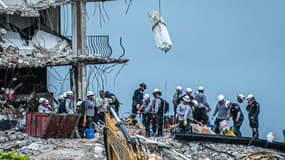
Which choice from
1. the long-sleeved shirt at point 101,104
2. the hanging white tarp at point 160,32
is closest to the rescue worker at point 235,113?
the long-sleeved shirt at point 101,104

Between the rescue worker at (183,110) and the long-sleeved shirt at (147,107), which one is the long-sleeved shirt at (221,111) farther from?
the long-sleeved shirt at (147,107)

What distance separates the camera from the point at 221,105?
71.3 ft

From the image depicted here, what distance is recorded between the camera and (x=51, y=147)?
65.1 feet

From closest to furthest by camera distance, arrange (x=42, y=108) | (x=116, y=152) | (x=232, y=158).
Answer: (x=116, y=152) → (x=232, y=158) → (x=42, y=108)

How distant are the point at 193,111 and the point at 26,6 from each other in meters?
11.4

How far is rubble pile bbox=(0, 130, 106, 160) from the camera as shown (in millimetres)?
18250

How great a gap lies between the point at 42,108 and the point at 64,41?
10.00 metres

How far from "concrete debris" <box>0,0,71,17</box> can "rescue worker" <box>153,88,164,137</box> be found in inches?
406

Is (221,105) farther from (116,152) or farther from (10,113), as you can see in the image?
(116,152)

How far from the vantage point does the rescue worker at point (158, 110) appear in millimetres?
20969

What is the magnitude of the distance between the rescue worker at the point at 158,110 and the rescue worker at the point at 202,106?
159 cm

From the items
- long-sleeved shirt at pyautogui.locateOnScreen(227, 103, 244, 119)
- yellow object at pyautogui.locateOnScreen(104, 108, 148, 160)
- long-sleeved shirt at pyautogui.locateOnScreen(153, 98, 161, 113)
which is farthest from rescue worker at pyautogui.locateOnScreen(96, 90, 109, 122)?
yellow object at pyautogui.locateOnScreen(104, 108, 148, 160)

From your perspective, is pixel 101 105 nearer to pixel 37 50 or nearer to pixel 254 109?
pixel 254 109

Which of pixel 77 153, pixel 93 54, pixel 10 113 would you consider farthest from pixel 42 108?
pixel 93 54
